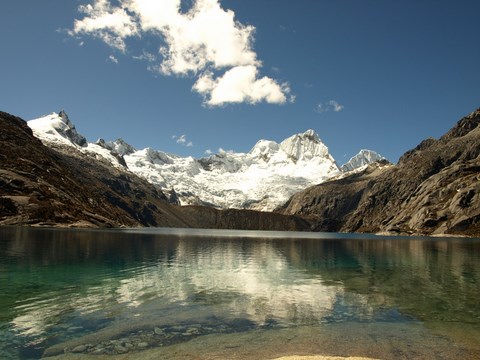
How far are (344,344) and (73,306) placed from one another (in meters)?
21.6

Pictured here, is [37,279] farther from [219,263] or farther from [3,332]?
[219,263]

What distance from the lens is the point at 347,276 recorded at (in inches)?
2320

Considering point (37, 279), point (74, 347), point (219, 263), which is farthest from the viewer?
point (219, 263)

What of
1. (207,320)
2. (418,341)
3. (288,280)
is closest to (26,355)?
(207,320)

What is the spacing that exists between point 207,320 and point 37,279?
26.4m

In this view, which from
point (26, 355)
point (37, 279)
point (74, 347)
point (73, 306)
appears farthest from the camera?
point (37, 279)

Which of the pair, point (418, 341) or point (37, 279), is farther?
point (37, 279)

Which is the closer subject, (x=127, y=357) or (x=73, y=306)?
(x=127, y=357)

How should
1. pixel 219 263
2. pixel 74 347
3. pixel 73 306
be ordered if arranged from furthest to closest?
pixel 219 263 → pixel 73 306 → pixel 74 347

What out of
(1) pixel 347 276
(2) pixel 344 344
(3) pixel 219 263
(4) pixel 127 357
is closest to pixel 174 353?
(4) pixel 127 357

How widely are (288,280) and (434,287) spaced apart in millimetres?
17332

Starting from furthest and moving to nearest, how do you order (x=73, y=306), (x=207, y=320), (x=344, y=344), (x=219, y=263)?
1. (x=219, y=263)
2. (x=73, y=306)
3. (x=207, y=320)
4. (x=344, y=344)

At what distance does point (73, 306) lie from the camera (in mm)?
33250

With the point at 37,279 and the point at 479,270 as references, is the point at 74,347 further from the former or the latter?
the point at 479,270
